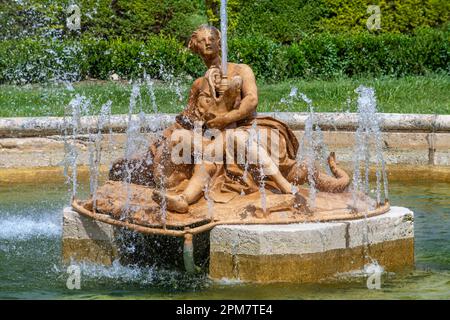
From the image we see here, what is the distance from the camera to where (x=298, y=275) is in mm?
5719

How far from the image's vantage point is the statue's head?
621cm

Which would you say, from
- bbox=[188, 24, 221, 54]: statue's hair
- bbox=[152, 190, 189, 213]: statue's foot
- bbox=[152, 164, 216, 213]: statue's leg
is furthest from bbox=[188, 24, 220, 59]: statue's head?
bbox=[152, 190, 189, 213]: statue's foot

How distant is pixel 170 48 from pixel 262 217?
7179 millimetres

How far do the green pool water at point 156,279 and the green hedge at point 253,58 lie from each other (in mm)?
5388

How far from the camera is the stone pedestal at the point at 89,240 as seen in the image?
6.15m

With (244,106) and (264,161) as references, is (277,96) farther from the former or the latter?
(264,161)

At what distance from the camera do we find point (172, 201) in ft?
19.2

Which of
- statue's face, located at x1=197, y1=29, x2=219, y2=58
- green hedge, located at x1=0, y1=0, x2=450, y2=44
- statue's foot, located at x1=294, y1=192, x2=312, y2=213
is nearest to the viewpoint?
statue's foot, located at x1=294, y1=192, x2=312, y2=213

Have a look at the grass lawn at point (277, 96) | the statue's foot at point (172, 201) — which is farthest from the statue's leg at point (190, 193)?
the grass lawn at point (277, 96)

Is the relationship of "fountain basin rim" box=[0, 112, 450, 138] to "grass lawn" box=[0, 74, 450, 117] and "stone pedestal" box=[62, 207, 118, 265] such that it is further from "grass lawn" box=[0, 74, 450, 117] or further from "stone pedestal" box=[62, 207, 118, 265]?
"stone pedestal" box=[62, 207, 118, 265]

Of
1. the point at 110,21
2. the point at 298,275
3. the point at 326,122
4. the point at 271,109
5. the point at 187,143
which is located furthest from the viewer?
the point at 110,21

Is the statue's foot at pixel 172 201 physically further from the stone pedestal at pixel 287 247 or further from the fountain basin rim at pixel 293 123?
the fountain basin rim at pixel 293 123

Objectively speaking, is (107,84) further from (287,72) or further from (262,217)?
(262,217)

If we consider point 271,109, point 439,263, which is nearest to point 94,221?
point 439,263
